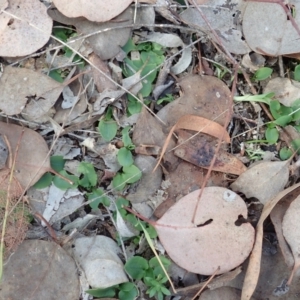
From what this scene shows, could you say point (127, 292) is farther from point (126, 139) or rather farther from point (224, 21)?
point (224, 21)

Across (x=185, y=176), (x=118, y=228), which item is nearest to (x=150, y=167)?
(x=185, y=176)

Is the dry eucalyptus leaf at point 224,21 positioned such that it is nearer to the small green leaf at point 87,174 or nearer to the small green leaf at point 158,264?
the small green leaf at point 87,174

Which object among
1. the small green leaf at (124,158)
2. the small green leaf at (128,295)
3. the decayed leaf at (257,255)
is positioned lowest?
the small green leaf at (128,295)

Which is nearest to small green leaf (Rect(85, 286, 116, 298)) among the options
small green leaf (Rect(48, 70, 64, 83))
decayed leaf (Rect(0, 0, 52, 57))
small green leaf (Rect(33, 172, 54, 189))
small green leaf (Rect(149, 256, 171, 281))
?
small green leaf (Rect(149, 256, 171, 281))

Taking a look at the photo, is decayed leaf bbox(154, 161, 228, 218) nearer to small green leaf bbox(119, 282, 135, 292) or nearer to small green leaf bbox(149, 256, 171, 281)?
small green leaf bbox(149, 256, 171, 281)

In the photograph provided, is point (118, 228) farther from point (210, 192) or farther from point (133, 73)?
point (133, 73)

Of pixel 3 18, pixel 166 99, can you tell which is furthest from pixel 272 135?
pixel 3 18

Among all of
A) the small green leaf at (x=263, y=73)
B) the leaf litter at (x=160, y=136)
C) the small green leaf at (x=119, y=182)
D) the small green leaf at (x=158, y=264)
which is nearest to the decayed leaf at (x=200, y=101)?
the leaf litter at (x=160, y=136)
